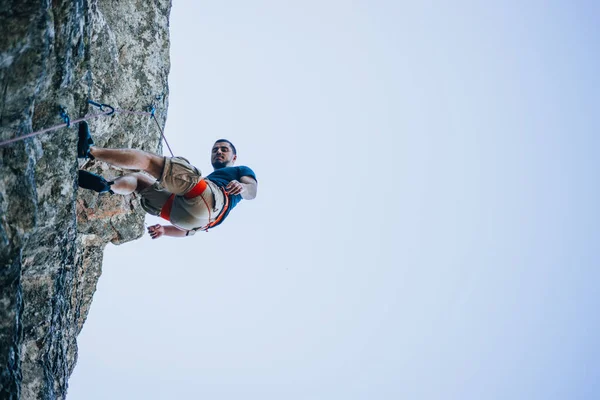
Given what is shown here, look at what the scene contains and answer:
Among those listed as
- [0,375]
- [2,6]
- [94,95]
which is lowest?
[0,375]

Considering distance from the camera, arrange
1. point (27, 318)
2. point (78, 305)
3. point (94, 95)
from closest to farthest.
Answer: point (27, 318) → point (94, 95) → point (78, 305)

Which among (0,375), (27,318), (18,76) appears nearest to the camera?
(18,76)

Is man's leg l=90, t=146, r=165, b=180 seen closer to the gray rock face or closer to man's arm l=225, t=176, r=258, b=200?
the gray rock face

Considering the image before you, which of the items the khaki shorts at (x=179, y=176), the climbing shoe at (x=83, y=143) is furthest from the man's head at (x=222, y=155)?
the climbing shoe at (x=83, y=143)

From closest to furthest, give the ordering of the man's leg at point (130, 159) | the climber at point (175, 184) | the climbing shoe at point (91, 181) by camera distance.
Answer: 1. the man's leg at point (130, 159)
2. the climber at point (175, 184)
3. the climbing shoe at point (91, 181)

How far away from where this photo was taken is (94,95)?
643 cm

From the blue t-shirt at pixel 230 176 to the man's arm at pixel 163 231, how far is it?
42.2 inches

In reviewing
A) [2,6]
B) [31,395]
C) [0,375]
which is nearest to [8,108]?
[2,6]

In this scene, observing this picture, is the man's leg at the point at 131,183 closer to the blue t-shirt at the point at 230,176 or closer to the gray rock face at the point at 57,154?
the gray rock face at the point at 57,154

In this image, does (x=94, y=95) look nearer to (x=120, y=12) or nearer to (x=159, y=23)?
(x=120, y=12)

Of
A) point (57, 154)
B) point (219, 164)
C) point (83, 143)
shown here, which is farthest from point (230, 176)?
point (57, 154)

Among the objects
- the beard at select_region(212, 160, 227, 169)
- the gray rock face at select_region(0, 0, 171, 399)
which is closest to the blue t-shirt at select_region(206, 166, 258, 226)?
the beard at select_region(212, 160, 227, 169)

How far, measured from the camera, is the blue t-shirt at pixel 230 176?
6637 mm

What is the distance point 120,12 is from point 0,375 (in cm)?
585
